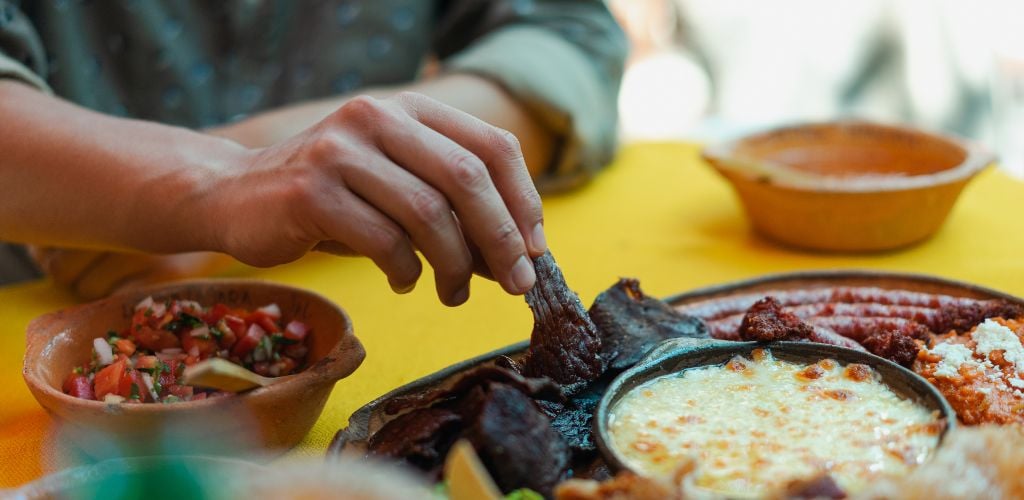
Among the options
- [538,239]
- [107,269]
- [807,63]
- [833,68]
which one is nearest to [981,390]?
[538,239]

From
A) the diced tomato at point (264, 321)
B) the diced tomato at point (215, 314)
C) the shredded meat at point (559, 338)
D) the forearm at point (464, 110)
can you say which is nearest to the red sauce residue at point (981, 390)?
the shredded meat at point (559, 338)

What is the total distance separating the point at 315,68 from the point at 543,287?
177cm

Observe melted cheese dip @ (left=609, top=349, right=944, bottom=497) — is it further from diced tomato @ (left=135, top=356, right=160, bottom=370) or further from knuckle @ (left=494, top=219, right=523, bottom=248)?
diced tomato @ (left=135, top=356, right=160, bottom=370)

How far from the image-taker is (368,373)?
189 centimetres

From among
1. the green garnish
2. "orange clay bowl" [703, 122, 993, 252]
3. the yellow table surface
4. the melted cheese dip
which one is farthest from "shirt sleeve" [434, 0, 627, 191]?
the green garnish

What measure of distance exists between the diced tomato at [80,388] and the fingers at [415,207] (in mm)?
555

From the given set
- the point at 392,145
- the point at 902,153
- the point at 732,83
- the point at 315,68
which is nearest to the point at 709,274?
the point at 902,153

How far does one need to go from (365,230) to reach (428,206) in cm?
10

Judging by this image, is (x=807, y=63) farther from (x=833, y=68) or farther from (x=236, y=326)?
(x=236, y=326)

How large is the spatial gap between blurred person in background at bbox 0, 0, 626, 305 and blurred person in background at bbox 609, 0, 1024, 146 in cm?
143

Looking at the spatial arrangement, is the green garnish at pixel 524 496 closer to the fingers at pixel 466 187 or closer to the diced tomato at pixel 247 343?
the fingers at pixel 466 187

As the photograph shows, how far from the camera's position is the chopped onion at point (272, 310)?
176 centimetres

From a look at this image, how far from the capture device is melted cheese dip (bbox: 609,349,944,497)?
1.25m

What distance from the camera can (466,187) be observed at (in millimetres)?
1414
